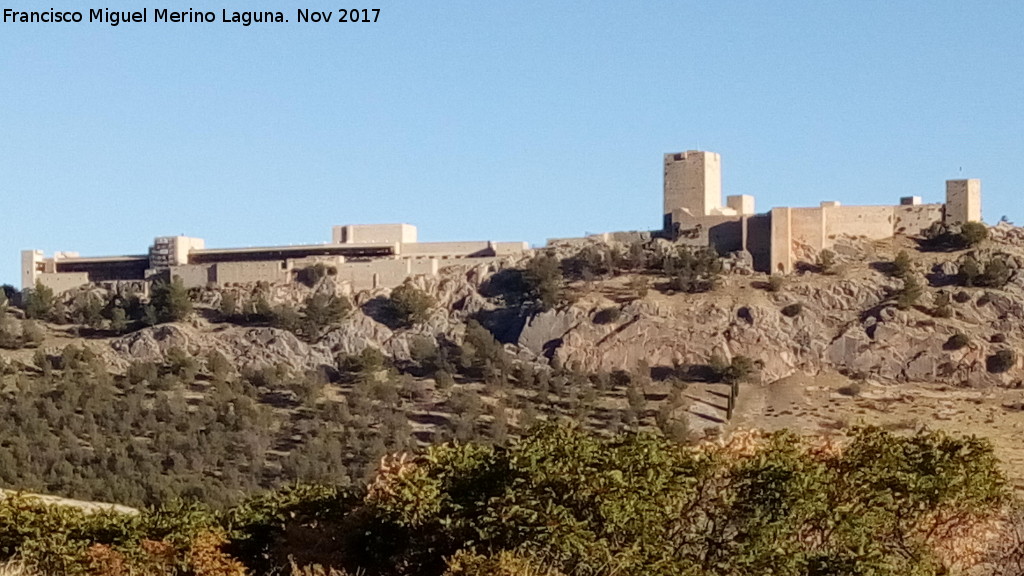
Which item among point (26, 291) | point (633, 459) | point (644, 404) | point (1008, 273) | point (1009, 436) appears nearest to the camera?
point (633, 459)

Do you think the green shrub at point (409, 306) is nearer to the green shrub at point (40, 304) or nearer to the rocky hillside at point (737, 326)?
the rocky hillside at point (737, 326)

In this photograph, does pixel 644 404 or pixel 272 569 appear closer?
pixel 272 569

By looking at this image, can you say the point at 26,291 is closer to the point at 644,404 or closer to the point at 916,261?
the point at 644,404

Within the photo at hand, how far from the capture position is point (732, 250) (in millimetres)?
59750

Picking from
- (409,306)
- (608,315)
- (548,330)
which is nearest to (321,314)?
(409,306)

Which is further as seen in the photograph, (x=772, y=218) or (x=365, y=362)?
(x=772, y=218)

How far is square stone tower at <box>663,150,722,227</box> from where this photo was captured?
60.9 metres

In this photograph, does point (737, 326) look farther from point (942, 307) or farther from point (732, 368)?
point (942, 307)

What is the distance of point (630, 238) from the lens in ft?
204

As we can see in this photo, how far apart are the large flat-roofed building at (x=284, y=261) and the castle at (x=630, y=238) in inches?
1.4

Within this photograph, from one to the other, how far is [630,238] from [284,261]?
1243 centimetres

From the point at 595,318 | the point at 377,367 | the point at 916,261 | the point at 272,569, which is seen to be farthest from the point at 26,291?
the point at 272,569

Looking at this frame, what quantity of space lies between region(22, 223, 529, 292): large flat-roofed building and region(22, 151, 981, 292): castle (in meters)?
0.04

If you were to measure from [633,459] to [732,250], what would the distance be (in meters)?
39.5
